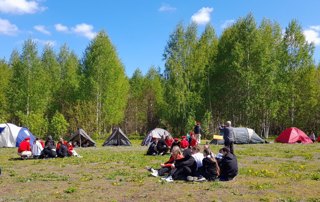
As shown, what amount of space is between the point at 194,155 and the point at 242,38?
37.1 meters

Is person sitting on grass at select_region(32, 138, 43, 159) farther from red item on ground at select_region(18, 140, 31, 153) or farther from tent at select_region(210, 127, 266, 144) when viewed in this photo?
tent at select_region(210, 127, 266, 144)

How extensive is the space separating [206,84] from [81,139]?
76.0ft

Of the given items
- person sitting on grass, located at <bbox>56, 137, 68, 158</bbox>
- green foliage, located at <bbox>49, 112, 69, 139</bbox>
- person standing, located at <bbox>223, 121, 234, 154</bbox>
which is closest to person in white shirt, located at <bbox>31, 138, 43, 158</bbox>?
person sitting on grass, located at <bbox>56, 137, 68, 158</bbox>

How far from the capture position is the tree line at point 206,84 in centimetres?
4756

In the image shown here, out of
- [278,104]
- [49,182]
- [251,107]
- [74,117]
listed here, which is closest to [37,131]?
[74,117]

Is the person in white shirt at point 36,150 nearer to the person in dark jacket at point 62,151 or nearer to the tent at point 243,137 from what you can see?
the person in dark jacket at point 62,151

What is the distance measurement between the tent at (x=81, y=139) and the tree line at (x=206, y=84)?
12.3 m

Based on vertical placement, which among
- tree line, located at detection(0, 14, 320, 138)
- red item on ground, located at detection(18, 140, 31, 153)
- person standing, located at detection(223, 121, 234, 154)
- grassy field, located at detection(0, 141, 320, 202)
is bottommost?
grassy field, located at detection(0, 141, 320, 202)

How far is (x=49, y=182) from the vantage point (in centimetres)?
1376

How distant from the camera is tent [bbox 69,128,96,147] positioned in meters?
33.7

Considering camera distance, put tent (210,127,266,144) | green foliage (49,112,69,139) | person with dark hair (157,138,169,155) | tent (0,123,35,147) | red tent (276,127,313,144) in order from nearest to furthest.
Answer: person with dark hair (157,138,169,155)
tent (0,123,35,147)
tent (210,127,266,144)
red tent (276,127,313,144)
green foliage (49,112,69,139)

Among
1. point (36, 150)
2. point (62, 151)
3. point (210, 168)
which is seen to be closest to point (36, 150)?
point (36, 150)

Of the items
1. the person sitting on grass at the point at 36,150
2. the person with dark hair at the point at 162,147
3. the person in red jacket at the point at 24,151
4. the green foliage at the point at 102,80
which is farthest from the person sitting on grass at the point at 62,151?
the green foliage at the point at 102,80

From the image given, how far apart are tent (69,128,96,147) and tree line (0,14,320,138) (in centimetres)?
1228
